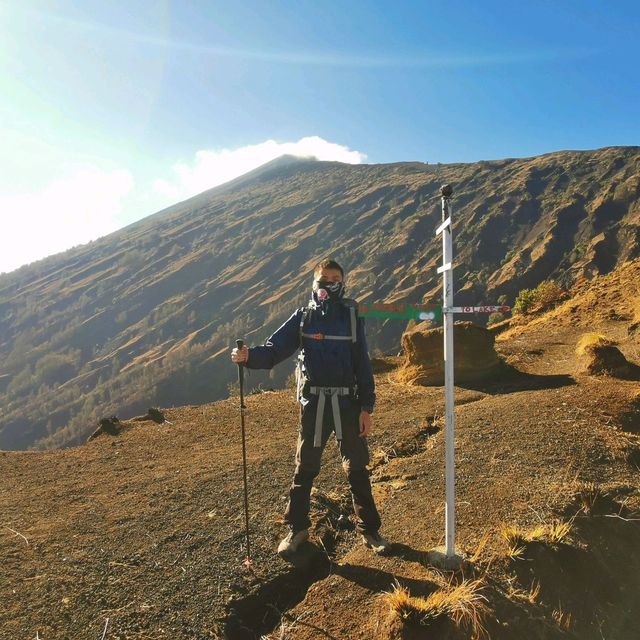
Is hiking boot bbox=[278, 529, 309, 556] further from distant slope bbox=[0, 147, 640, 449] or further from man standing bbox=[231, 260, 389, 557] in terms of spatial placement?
distant slope bbox=[0, 147, 640, 449]

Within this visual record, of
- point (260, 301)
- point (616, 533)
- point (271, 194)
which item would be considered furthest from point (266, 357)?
point (271, 194)

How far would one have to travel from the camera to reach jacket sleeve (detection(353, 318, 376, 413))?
3.45 metres

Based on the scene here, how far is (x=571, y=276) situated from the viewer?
147 ft

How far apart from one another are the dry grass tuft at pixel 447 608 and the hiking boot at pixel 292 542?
98cm

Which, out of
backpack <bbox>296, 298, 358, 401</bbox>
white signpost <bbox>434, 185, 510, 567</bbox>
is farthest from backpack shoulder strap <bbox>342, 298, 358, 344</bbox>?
white signpost <bbox>434, 185, 510, 567</bbox>

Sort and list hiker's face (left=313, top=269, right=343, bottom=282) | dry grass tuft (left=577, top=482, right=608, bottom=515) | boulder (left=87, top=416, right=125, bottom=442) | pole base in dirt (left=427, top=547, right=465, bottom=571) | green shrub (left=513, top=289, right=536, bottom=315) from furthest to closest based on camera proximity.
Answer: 1. green shrub (left=513, top=289, right=536, bottom=315)
2. boulder (left=87, top=416, right=125, bottom=442)
3. dry grass tuft (left=577, top=482, right=608, bottom=515)
4. hiker's face (left=313, top=269, right=343, bottom=282)
5. pole base in dirt (left=427, top=547, right=465, bottom=571)

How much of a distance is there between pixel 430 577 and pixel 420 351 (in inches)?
267

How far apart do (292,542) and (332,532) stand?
435mm

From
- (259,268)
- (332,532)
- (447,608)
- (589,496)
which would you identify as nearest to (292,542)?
(332,532)

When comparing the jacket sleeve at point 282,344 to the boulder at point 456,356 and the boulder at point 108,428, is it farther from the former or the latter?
the boulder at point 456,356

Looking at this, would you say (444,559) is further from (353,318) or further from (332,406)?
(353,318)

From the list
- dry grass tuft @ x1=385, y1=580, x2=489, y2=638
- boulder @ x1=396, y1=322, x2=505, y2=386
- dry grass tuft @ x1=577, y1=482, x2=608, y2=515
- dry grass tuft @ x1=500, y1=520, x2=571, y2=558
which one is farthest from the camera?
boulder @ x1=396, y1=322, x2=505, y2=386

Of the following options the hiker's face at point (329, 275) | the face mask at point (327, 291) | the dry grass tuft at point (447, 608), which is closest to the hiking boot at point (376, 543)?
the dry grass tuft at point (447, 608)

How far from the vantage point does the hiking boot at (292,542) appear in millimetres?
3520
